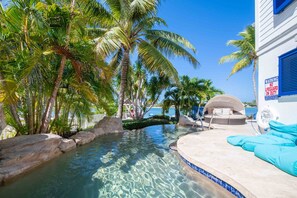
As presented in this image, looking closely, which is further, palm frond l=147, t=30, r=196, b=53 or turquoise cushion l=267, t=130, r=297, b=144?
palm frond l=147, t=30, r=196, b=53

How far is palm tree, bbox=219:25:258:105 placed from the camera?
59.1 feet

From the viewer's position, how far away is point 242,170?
3.69 m

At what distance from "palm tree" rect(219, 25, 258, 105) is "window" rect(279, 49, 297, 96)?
13453 millimetres

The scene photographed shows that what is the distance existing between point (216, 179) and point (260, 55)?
5442 mm

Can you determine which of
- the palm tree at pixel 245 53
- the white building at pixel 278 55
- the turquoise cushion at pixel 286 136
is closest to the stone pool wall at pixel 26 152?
the turquoise cushion at pixel 286 136

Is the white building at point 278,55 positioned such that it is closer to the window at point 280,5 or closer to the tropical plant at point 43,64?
the window at point 280,5

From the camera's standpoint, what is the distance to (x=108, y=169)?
16.5ft

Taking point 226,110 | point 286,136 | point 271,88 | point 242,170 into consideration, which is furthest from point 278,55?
point 226,110

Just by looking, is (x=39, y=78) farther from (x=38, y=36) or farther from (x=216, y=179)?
(x=216, y=179)

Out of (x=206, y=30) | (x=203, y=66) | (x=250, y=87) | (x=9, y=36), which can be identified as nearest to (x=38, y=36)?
(x=9, y=36)

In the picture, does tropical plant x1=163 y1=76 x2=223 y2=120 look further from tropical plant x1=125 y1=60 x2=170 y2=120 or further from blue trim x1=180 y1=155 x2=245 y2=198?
blue trim x1=180 y1=155 x2=245 y2=198

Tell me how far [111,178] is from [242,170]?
9.40 ft

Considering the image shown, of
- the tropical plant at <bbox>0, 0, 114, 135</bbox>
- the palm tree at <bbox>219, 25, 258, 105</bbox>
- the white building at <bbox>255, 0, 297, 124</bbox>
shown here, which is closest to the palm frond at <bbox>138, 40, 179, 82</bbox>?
the tropical plant at <bbox>0, 0, 114, 135</bbox>

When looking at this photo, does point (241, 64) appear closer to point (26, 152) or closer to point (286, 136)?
point (286, 136)
